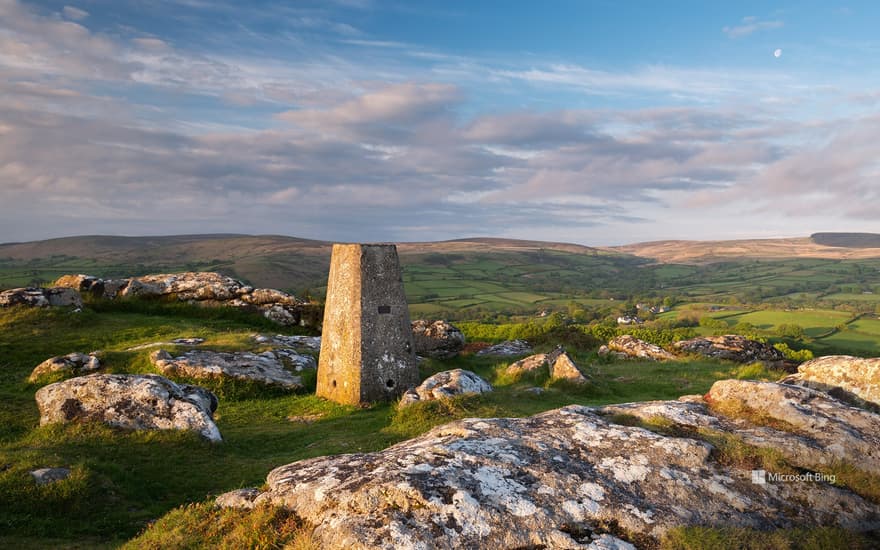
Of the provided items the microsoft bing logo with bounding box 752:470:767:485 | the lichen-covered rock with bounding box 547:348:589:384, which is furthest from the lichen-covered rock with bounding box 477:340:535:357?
the microsoft bing logo with bounding box 752:470:767:485

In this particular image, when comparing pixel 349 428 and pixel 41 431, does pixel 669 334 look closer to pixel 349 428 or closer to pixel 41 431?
pixel 349 428

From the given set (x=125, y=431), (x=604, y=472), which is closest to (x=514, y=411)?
(x=604, y=472)

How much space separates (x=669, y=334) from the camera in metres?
33.4

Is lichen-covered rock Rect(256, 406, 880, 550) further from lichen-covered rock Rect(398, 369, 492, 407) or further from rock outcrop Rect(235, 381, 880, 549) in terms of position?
lichen-covered rock Rect(398, 369, 492, 407)

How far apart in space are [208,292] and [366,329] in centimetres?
1564

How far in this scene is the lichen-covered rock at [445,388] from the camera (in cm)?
1356

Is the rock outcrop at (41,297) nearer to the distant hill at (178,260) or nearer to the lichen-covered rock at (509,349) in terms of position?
the lichen-covered rock at (509,349)

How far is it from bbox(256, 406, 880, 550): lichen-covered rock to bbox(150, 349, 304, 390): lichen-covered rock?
11611 mm

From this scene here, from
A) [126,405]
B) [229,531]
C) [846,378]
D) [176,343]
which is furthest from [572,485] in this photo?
[176,343]

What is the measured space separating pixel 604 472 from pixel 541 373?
13.0 m

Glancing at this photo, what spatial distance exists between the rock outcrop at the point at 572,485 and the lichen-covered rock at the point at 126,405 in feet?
20.2

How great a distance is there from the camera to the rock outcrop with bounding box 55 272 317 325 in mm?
26578

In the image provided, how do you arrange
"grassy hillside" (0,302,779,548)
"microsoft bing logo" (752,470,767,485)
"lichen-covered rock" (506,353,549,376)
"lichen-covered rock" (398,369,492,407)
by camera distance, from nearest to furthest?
"microsoft bing logo" (752,470,767,485) → "grassy hillside" (0,302,779,548) → "lichen-covered rock" (398,369,492,407) → "lichen-covered rock" (506,353,549,376)

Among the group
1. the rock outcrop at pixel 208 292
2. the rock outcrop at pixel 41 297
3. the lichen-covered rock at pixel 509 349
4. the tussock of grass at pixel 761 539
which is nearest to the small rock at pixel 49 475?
the tussock of grass at pixel 761 539
